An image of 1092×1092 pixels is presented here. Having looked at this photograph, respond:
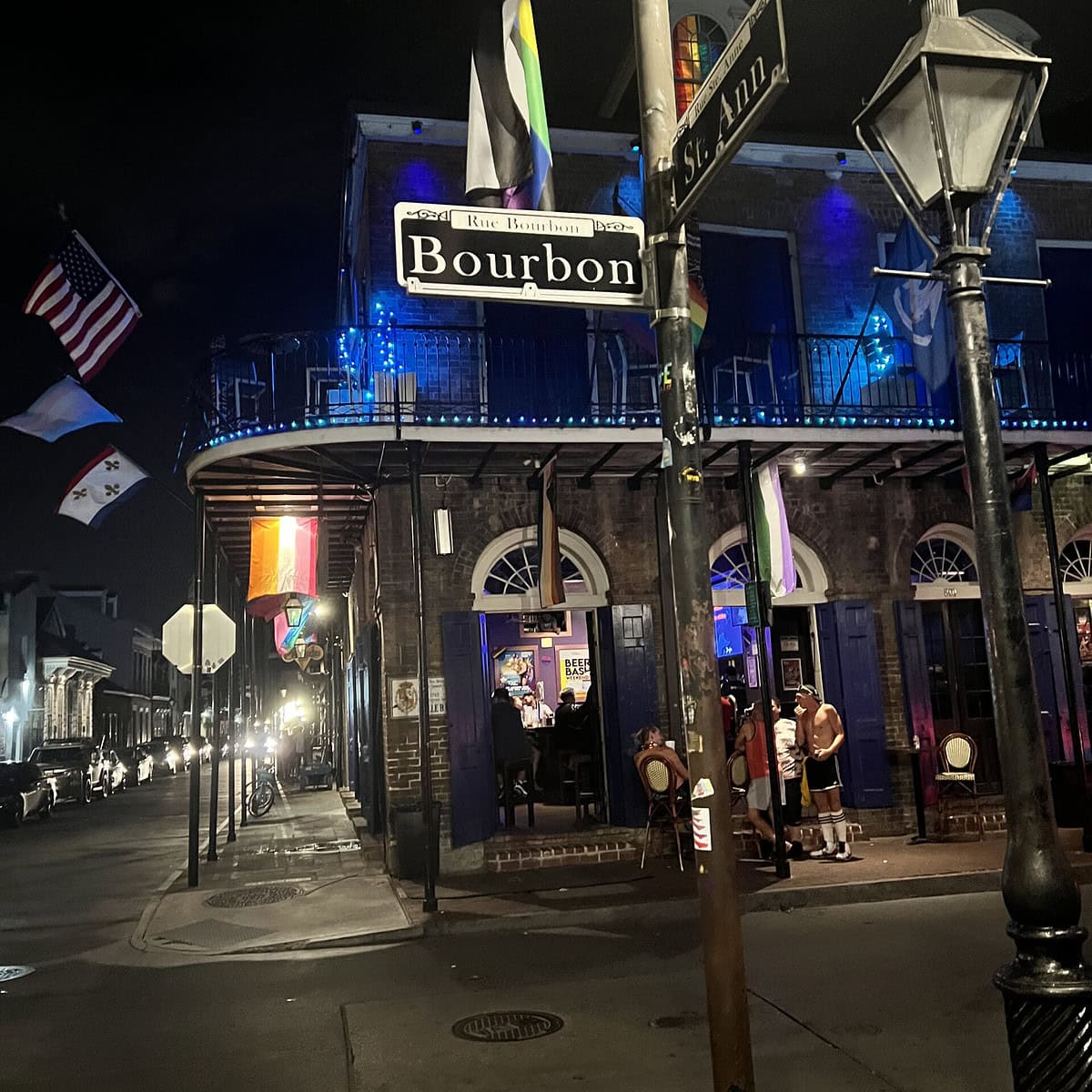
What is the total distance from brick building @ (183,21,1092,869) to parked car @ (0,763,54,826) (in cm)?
1195

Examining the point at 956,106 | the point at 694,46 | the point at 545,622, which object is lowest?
the point at 545,622

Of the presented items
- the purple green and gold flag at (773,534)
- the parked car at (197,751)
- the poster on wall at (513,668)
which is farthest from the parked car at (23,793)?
the purple green and gold flag at (773,534)

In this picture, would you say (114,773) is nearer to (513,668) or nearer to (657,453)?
(513,668)

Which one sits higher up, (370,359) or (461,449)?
(370,359)

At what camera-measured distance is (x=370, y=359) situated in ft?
38.3

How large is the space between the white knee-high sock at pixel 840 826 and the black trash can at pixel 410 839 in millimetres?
4373

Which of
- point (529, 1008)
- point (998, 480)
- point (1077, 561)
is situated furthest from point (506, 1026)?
point (1077, 561)

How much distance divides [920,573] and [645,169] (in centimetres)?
1047

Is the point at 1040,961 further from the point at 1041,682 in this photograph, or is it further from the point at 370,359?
the point at 1041,682

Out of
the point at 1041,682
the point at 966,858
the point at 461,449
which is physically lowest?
the point at 966,858

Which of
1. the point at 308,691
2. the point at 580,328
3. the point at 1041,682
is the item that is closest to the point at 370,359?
the point at 580,328

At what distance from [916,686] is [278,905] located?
809 centimetres

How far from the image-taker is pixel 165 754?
49.3 meters

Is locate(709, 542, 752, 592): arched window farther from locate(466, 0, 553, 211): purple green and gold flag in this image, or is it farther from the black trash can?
locate(466, 0, 553, 211): purple green and gold flag
